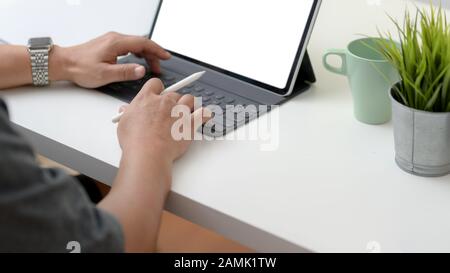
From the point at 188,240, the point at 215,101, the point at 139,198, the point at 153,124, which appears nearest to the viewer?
the point at 139,198

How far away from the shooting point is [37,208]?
595mm

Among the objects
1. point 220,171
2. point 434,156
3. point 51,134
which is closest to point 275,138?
point 220,171

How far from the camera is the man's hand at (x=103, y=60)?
1.06 meters

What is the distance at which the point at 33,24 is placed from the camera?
1376mm

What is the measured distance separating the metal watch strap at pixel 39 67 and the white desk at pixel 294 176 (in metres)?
→ 0.02

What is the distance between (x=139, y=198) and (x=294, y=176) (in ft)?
0.70

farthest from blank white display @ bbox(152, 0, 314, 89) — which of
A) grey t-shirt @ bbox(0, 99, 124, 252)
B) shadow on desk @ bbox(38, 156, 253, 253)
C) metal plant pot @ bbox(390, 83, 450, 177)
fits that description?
grey t-shirt @ bbox(0, 99, 124, 252)

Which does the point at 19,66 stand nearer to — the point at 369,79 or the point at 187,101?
the point at 187,101

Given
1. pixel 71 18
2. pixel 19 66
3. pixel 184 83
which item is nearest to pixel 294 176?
pixel 184 83

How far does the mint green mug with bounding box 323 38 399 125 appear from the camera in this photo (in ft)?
3.05

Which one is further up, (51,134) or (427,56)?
(427,56)

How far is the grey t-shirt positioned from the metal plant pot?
0.42 metres
